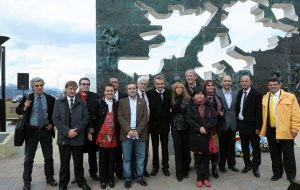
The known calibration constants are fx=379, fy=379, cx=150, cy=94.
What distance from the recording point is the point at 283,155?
5461 millimetres

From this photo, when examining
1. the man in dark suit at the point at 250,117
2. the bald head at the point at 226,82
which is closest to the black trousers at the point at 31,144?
the bald head at the point at 226,82

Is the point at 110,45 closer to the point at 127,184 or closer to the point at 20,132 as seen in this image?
the point at 20,132

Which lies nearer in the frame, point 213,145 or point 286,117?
point 286,117

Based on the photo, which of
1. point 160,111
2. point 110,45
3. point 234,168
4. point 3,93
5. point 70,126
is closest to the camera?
point 70,126

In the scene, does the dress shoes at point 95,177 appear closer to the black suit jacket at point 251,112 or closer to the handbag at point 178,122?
the handbag at point 178,122

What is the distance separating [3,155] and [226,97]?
4.66m

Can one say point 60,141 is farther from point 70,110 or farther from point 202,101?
point 202,101

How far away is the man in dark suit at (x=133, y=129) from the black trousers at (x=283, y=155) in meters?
1.85

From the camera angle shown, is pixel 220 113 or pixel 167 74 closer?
pixel 220 113

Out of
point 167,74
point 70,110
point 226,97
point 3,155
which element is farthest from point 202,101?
point 3,155

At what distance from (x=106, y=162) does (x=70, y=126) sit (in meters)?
0.74

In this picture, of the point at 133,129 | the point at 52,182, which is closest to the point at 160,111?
the point at 133,129

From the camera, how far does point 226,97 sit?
6.07m

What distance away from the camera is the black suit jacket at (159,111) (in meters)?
5.72
